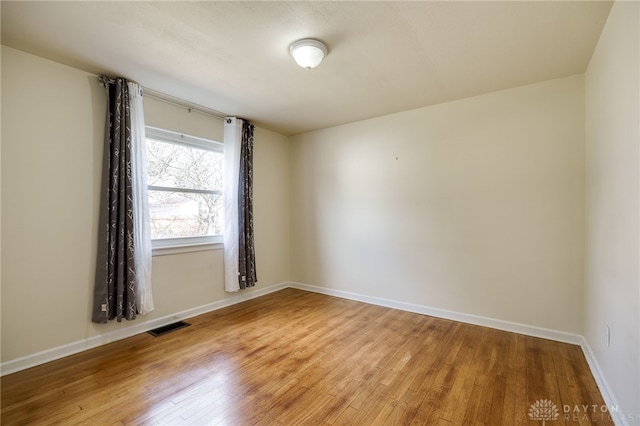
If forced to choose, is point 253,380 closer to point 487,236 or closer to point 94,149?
point 94,149

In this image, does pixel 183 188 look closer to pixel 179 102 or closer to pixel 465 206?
pixel 179 102

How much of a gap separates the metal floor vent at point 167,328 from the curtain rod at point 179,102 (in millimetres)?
2537

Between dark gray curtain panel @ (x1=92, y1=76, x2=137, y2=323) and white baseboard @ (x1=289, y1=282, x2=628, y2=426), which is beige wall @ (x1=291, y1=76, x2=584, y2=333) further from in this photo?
dark gray curtain panel @ (x1=92, y1=76, x2=137, y2=323)

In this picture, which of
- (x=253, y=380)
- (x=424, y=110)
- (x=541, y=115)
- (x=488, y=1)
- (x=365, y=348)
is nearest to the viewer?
(x=488, y=1)

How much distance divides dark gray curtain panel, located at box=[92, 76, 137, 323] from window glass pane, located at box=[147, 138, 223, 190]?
15.4 inches

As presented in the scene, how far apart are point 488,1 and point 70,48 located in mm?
3059

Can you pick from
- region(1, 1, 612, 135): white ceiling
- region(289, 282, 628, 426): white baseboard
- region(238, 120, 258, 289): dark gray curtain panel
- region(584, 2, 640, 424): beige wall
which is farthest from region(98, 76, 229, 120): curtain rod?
region(584, 2, 640, 424): beige wall

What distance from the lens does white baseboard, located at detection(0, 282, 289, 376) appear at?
226cm

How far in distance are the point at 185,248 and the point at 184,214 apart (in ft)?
1.37

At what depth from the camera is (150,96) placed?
10.2 feet

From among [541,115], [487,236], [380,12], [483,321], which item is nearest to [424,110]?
[541,115]

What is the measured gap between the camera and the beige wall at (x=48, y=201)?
7.35ft

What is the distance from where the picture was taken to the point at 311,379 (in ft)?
7.08

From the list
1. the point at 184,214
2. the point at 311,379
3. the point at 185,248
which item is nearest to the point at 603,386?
the point at 311,379
